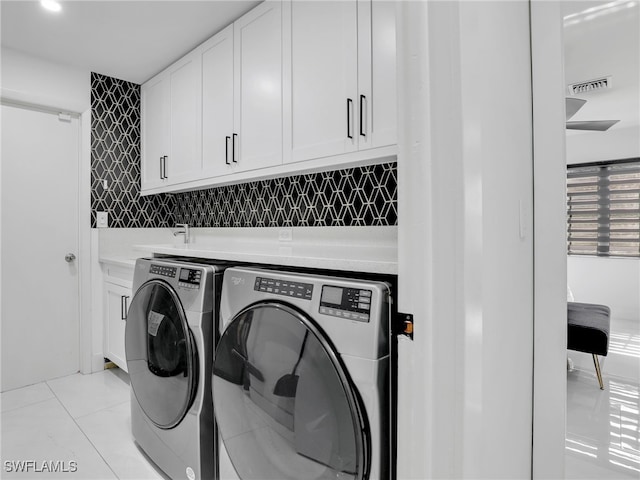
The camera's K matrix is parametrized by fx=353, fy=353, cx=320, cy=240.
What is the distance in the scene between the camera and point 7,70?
97.3 inches

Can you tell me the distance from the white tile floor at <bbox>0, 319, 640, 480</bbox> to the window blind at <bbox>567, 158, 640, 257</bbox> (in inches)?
15.9

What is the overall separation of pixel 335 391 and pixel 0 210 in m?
2.82

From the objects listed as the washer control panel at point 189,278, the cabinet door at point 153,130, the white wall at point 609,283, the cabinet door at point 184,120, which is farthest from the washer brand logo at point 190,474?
the cabinet door at point 153,130

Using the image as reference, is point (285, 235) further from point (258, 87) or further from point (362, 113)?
point (362, 113)

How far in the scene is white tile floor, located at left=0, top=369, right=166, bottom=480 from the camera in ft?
5.41

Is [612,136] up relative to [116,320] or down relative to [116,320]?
up

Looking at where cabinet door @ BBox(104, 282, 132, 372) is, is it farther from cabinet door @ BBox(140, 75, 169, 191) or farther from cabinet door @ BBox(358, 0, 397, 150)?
cabinet door @ BBox(358, 0, 397, 150)

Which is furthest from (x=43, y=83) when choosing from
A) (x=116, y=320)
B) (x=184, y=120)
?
(x=116, y=320)

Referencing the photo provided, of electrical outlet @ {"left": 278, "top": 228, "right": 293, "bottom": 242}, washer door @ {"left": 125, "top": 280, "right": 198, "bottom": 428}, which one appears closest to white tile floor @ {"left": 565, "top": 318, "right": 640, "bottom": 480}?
washer door @ {"left": 125, "top": 280, "right": 198, "bottom": 428}

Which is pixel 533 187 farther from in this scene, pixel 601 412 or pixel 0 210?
pixel 0 210

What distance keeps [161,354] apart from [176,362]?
0.42ft

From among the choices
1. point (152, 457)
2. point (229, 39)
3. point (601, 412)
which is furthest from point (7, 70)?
point (601, 412)

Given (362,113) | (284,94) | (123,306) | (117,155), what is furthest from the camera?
(117,155)

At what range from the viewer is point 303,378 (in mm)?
1009
